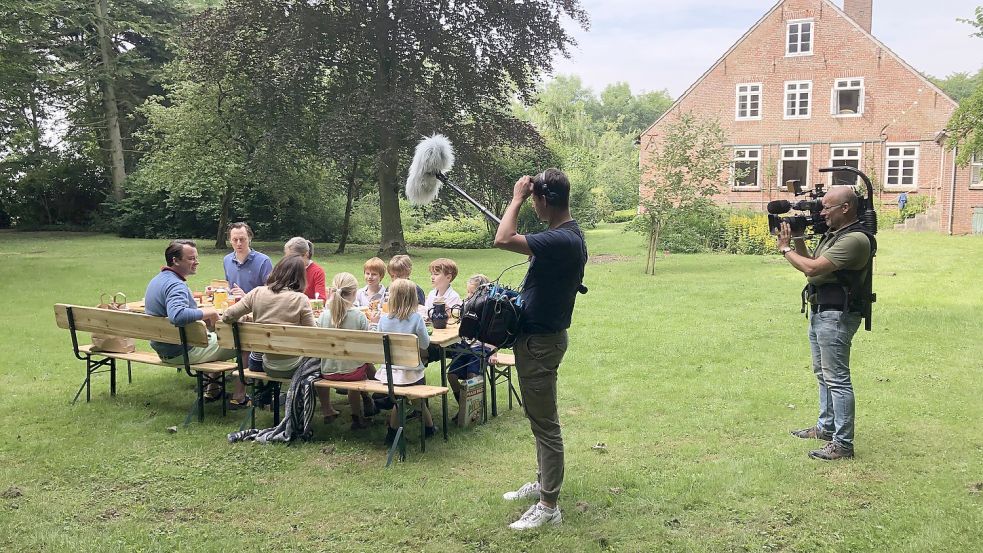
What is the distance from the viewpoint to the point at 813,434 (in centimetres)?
552

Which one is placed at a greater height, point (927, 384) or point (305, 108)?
point (305, 108)

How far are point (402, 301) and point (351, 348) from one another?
21.9 inches

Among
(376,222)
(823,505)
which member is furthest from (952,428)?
(376,222)

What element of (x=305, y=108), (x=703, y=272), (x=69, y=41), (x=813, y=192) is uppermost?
(x=69, y=41)

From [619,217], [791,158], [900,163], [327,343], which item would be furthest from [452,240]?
[327,343]

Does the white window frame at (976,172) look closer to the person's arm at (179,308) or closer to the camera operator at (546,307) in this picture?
the camera operator at (546,307)

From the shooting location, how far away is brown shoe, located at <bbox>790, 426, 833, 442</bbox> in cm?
543

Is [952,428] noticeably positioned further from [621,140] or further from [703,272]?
[621,140]

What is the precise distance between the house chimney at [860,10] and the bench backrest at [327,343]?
3587 centimetres

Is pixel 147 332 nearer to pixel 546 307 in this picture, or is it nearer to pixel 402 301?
pixel 402 301

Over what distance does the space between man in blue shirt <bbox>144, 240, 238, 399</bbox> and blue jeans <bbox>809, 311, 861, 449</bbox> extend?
485cm

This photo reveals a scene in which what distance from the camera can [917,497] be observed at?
4.38 m

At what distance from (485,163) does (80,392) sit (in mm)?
16699

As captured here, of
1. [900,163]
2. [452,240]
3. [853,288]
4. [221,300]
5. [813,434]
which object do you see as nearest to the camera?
[853,288]
